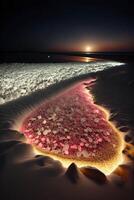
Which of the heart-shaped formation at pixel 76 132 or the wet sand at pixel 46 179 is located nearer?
the wet sand at pixel 46 179

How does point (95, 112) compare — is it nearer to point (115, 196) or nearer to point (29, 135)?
point (29, 135)

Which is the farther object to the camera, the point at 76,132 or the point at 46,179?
the point at 76,132

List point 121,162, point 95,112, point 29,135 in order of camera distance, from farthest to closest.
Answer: point 95,112 < point 29,135 < point 121,162

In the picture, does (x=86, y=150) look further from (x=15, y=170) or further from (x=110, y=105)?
(x=110, y=105)

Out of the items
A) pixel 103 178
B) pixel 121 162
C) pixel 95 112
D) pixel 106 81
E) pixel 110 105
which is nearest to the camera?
pixel 103 178

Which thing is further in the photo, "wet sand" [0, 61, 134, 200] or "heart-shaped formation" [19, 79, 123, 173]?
"heart-shaped formation" [19, 79, 123, 173]

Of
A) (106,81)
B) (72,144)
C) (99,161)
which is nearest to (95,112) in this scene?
(72,144)

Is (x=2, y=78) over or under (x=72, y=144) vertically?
over

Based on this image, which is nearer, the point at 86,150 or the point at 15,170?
the point at 15,170
